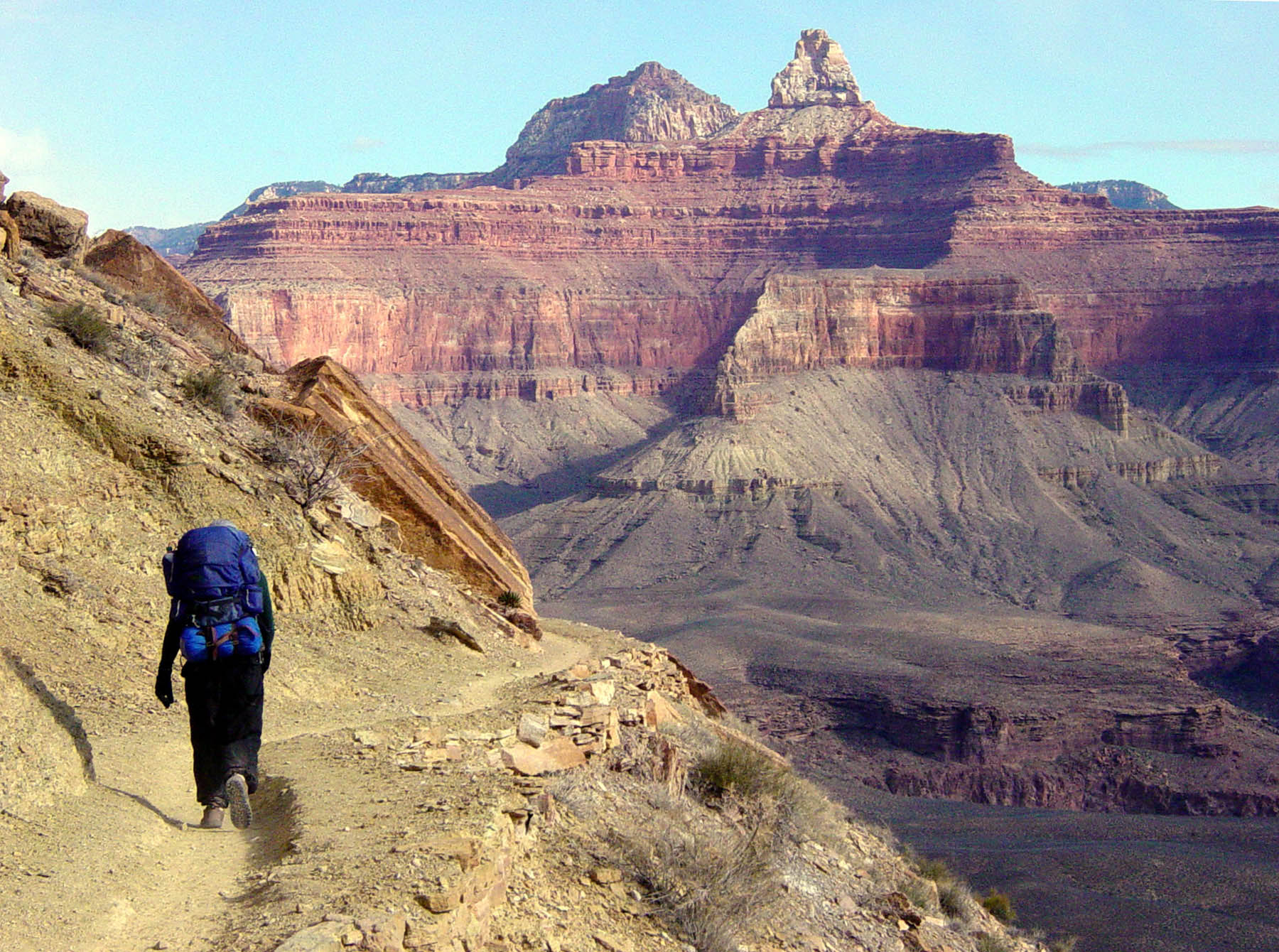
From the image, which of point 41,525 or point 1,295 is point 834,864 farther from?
point 1,295

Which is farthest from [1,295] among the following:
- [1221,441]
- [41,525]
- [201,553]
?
[1221,441]

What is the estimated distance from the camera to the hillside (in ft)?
32.3

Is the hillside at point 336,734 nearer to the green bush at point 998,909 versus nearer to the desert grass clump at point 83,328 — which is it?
the desert grass clump at point 83,328

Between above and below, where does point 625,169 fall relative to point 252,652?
above

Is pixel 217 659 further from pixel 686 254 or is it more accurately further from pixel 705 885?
pixel 686 254

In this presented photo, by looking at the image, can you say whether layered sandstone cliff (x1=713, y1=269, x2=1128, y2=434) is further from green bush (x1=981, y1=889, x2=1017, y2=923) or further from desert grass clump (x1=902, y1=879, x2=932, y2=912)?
desert grass clump (x1=902, y1=879, x2=932, y2=912)

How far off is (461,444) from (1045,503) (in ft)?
157

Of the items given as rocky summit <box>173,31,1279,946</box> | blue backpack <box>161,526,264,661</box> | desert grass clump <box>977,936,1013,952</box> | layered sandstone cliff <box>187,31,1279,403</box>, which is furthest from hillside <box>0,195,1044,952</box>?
layered sandstone cliff <box>187,31,1279,403</box>

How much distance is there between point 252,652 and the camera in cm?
1141

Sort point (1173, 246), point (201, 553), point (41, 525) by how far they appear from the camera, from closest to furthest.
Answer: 1. point (201, 553)
2. point (41, 525)
3. point (1173, 246)

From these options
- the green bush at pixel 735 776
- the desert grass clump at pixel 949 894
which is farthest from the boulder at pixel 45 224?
the desert grass clump at pixel 949 894

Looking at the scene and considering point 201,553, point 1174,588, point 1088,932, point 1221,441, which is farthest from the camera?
point 1221,441

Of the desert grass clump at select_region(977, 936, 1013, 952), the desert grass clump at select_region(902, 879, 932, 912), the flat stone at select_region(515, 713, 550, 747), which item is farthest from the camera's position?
the desert grass clump at select_region(902, 879, 932, 912)

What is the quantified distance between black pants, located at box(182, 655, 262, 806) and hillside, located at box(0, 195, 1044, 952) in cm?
38
